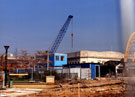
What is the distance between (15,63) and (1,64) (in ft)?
43.0

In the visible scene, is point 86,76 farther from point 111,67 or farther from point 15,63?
point 15,63

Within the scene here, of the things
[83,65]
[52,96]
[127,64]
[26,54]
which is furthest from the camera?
[26,54]

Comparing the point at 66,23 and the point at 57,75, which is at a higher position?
the point at 66,23

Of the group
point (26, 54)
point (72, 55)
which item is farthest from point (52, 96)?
Result: point (72, 55)

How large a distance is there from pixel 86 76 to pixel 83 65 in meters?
6.16

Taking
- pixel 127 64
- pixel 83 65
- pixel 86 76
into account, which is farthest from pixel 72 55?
pixel 127 64

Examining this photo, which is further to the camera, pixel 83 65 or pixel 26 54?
pixel 26 54

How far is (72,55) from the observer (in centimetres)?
8206

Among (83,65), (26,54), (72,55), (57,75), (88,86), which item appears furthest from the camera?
(72,55)

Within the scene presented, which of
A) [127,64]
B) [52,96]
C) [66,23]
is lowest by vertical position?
[52,96]

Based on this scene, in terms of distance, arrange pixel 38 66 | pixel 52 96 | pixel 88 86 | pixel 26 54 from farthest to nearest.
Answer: pixel 26 54, pixel 38 66, pixel 88 86, pixel 52 96

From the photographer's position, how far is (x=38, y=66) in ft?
182

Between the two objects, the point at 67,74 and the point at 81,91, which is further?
the point at 67,74

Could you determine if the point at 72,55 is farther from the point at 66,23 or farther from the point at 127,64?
the point at 127,64
